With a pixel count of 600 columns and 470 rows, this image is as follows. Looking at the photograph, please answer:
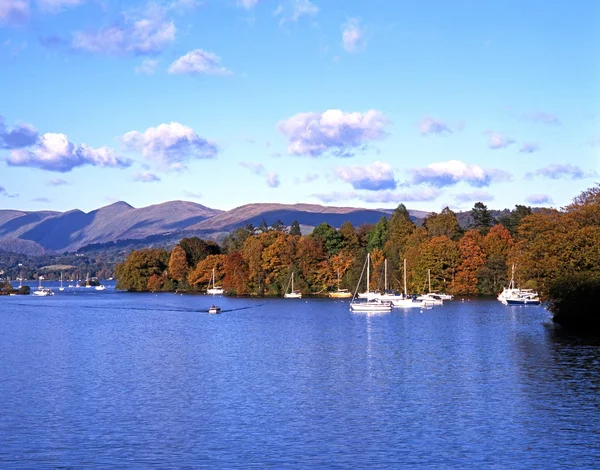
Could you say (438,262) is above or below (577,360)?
above

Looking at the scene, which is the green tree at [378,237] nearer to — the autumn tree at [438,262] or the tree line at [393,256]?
the tree line at [393,256]

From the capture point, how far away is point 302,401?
40.5 metres

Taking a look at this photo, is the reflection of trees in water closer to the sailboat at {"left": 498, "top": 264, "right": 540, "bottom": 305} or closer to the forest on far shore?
the forest on far shore

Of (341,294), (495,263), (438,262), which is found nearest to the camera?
(438,262)

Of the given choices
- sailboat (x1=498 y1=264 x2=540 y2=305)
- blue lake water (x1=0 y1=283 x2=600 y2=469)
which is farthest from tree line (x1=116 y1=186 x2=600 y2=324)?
blue lake water (x1=0 y1=283 x2=600 y2=469)

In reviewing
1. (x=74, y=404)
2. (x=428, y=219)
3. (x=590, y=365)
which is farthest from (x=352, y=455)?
(x=428, y=219)

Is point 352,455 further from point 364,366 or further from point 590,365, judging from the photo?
point 590,365

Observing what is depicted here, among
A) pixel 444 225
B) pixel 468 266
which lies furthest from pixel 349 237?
pixel 468 266

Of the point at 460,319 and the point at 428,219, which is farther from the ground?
the point at 428,219

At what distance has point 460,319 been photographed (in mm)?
99812

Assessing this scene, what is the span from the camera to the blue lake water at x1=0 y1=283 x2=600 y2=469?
29.9m

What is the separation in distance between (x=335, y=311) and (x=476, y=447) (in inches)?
3612

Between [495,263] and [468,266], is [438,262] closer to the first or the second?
[468,266]

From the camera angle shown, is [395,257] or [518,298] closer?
[518,298]
